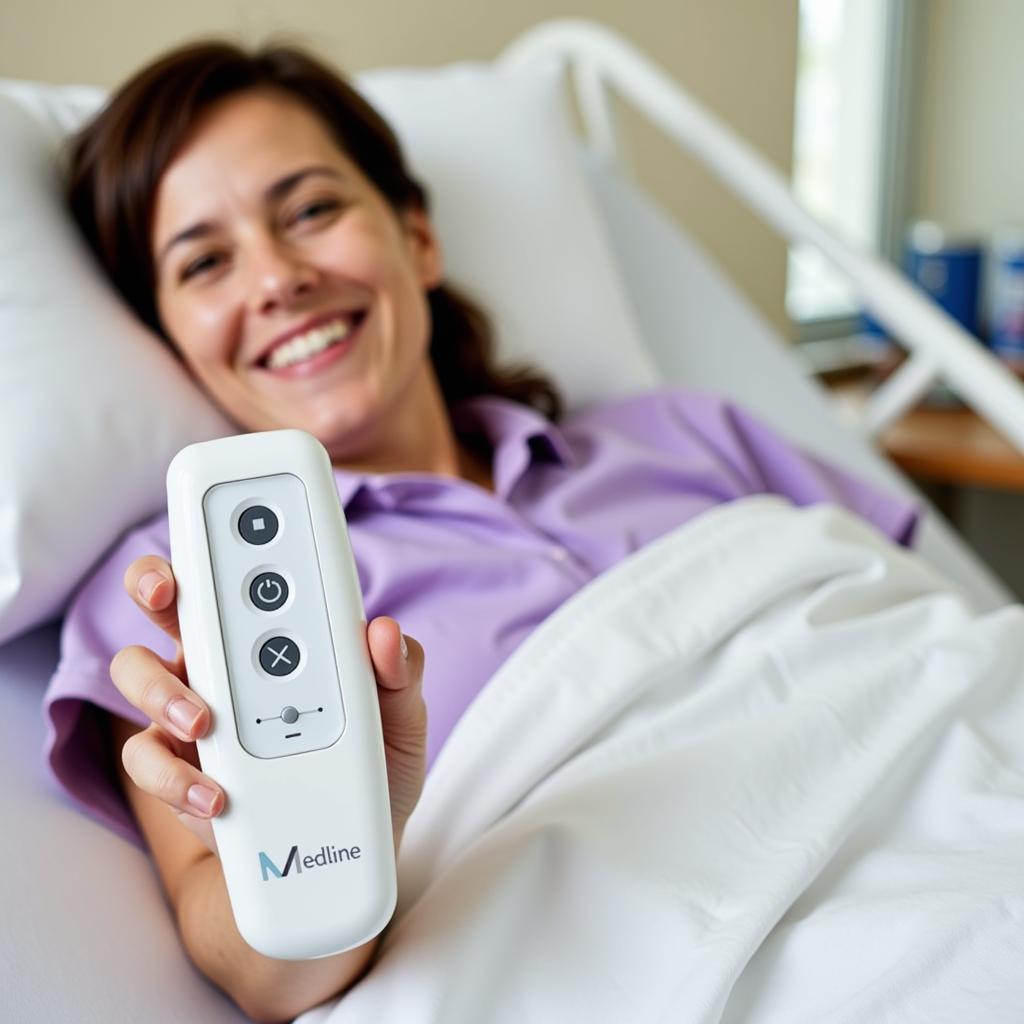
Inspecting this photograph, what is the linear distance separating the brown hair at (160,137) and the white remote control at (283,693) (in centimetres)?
51

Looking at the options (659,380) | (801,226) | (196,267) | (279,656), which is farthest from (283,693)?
(801,226)

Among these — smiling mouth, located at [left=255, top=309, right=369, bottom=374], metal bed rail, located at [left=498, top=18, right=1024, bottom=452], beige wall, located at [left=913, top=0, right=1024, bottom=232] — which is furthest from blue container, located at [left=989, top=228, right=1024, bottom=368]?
smiling mouth, located at [left=255, top=309, right=369, bottom=374]

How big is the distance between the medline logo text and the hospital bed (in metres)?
0.19

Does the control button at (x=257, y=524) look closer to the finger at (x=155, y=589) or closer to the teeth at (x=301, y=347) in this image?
the finger at (x=155, y=589)

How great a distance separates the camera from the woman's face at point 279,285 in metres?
0.84

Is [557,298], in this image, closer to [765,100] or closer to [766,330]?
[766,330]

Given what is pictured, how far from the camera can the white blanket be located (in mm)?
529

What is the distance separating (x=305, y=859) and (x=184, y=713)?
0.23ft

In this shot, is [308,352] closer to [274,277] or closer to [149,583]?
[274,277]

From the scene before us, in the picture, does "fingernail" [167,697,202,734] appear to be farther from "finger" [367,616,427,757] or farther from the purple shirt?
the purple shirt

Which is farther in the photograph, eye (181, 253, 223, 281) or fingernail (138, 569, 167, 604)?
eye (181, 253, 223, 281)

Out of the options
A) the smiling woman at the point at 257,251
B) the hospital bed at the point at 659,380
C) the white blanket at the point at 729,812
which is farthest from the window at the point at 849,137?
the white blanket at the point at 729,812

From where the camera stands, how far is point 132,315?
0.89 m

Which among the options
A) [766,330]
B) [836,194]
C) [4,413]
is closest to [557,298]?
[766,330]
